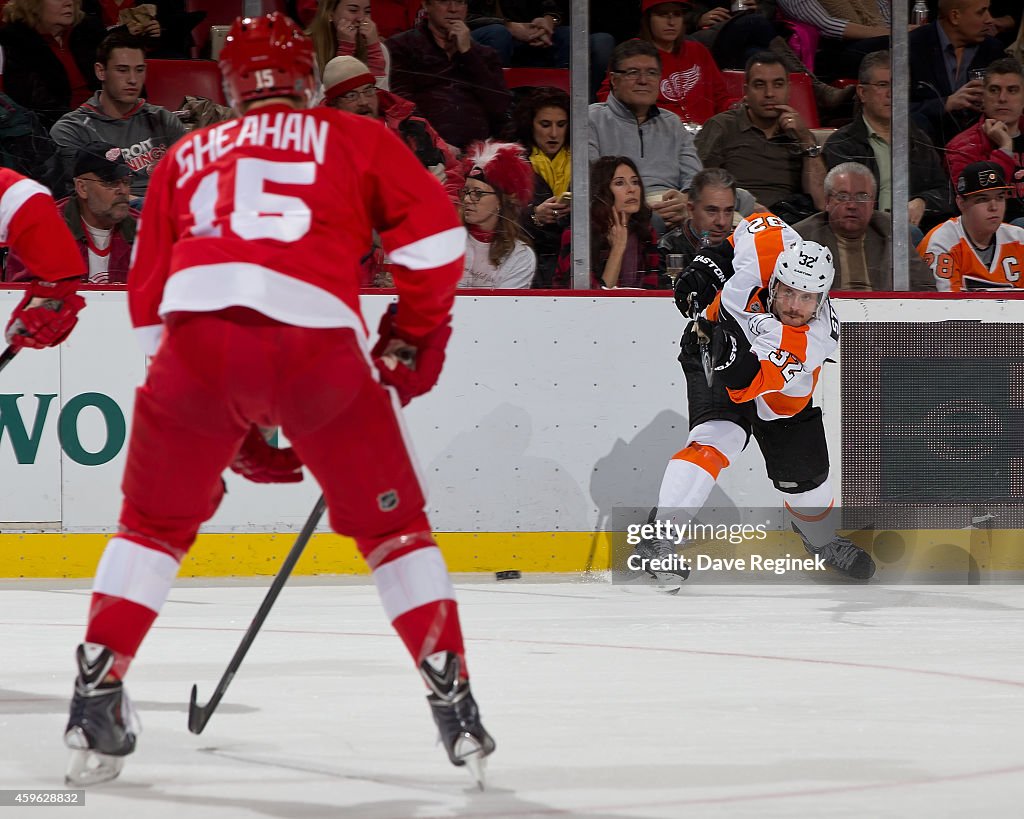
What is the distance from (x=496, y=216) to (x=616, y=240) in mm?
482

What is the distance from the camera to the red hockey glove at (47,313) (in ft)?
12.6

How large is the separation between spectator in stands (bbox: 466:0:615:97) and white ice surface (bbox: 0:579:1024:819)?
90.9 inches

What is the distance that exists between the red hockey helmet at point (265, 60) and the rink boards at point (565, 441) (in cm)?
329

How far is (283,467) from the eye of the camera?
2.67m

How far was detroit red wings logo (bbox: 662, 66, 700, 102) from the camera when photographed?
6.39 metres

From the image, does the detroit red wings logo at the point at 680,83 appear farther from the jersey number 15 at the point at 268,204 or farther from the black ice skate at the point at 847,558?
the jersey number 15 at the point at 268,204

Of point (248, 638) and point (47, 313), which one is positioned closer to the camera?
point (248, 638)

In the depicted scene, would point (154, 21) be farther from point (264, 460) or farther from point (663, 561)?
point (264, 460)

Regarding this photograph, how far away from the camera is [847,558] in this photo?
19.1 ft

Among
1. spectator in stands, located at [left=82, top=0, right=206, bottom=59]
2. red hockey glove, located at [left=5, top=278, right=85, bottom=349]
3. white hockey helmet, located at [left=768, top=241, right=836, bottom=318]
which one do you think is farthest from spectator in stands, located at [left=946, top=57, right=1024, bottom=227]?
red hockey glove, located at [left=5, top=278, right=85, bottom=349]

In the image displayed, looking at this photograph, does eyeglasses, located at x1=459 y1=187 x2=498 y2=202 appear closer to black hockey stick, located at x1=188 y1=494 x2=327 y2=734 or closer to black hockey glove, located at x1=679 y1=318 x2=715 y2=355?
black hockey glove, located at x1=679 y1=318 x2=715 y2=355

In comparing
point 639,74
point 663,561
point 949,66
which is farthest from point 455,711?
point 949,66

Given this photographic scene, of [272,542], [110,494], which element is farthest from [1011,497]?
[110,494]

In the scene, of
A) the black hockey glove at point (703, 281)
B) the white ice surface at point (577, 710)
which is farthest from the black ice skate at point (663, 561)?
the black hockey glove at point (703, 281)
